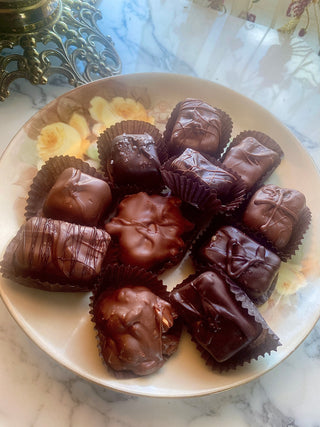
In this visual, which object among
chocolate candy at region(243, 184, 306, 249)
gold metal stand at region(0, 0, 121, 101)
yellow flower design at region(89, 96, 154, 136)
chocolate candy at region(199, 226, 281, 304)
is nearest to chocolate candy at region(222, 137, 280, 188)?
chocolate candy at region(243, 184, 306, 249)

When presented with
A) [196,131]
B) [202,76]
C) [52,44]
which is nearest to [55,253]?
[196,131]

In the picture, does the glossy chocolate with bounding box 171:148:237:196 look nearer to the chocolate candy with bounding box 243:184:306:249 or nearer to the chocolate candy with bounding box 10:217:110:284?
the chocolate candy with bounding box 243:184:306:249

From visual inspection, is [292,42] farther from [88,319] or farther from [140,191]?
[88,319]

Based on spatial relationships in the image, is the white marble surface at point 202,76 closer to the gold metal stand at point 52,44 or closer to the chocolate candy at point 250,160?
the gold metal stand at point 52,44

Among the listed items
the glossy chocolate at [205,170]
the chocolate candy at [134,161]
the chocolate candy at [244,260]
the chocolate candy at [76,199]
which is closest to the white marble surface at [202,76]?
the chocolate candy at [244,260]

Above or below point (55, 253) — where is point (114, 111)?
above

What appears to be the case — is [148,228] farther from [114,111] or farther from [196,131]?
[114,111]

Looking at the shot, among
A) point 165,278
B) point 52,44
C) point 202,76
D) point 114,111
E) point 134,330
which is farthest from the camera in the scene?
point 202,76

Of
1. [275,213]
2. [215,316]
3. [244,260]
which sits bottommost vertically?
[215,316]
